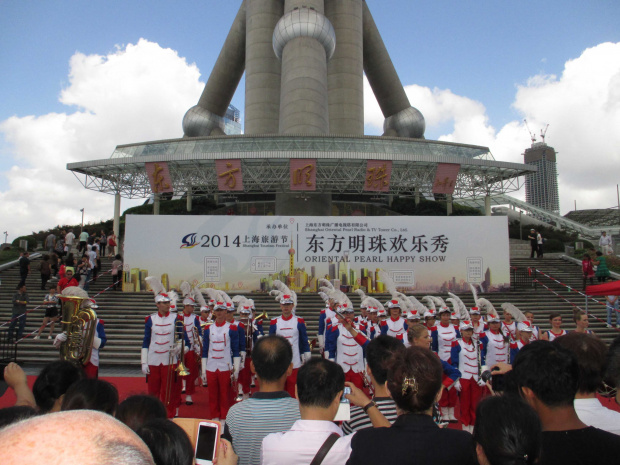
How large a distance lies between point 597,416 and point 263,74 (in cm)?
3721

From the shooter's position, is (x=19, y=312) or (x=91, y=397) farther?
(x=19, y=312)

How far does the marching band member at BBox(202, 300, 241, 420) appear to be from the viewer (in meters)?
6.96

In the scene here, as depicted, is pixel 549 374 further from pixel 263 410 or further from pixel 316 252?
pixel 316 252

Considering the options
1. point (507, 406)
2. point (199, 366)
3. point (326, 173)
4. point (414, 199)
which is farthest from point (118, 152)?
point (507, 406)

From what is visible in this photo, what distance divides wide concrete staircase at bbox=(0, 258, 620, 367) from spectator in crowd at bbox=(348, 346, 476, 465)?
10.2 m

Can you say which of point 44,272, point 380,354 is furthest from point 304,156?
point 380,354

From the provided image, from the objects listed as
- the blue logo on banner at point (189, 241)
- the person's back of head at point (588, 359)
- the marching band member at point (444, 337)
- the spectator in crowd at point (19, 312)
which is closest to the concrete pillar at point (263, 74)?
the blue logo on banner at point (189, 241)

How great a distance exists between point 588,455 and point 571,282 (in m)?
19.2

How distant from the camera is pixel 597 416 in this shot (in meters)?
2.53

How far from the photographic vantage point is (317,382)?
2.49 m

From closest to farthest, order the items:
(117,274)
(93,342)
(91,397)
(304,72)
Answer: (91,397)
(93,342)
(117,274)
(304,72)

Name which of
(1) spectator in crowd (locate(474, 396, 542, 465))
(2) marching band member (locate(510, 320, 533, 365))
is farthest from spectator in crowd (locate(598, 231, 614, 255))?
(1) spectator in crowd (locate(474, 396, 542, 465))

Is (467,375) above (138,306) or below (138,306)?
below

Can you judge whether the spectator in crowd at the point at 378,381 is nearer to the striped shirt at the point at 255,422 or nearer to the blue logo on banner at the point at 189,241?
the striped shirt at the point at 255,422
